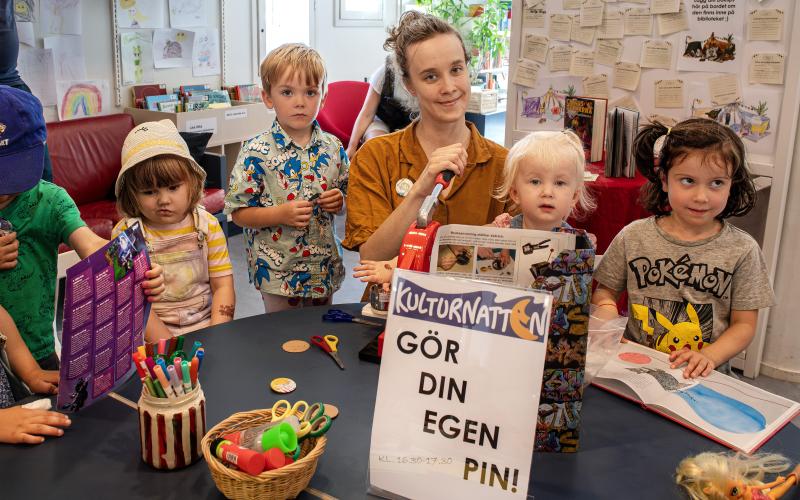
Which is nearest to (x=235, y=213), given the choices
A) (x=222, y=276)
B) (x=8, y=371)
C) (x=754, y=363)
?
(x=222, y=276)

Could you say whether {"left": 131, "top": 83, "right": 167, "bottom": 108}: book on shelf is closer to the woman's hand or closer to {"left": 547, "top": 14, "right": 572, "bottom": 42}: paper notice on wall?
{"left": 547, "top": 14, "right": 572, "bottom": 42}: paper notice on wall

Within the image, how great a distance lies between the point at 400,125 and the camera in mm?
4902

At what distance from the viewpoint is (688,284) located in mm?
1649

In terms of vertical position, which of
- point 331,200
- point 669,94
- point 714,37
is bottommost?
point 331,200

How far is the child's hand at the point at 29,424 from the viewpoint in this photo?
116 centimetres

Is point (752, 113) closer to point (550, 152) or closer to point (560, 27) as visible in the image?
point (560, 27)

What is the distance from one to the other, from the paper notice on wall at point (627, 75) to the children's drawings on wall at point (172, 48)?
3130mm

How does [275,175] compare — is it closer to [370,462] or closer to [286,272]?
[286,272]

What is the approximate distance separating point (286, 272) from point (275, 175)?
0.97ft

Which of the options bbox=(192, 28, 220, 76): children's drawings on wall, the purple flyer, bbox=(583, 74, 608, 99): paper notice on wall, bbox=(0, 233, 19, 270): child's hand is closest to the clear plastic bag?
the purple flyer

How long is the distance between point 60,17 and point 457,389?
4.12 m

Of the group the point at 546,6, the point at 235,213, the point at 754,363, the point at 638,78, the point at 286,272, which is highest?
the point at 546,6

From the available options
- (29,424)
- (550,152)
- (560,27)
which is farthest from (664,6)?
(29,424)

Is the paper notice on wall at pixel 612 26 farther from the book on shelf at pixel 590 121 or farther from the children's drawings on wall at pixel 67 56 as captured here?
the children's drawings on wall at pixel 67 56
